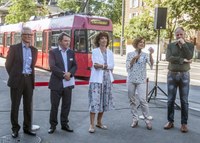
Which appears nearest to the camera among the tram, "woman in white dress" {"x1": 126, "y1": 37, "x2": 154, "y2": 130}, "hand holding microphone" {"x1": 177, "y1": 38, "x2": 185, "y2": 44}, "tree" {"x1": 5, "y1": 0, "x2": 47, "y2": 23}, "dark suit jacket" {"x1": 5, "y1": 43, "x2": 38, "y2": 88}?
"dark suit jacket" {"x1": 5, "y1": 43, "x2": 38, "y2": 88}

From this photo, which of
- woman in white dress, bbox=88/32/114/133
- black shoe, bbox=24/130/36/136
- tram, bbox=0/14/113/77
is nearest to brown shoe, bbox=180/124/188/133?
woman in white dress, bbox=88/32/114/133

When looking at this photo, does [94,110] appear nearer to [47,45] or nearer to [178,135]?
[178,135]

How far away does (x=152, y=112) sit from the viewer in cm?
847

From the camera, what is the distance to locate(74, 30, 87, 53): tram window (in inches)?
650

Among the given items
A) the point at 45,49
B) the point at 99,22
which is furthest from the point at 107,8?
the point at 99,22

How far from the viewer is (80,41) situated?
16547 mm

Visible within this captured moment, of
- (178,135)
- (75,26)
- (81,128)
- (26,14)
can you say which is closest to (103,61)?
(81,128)

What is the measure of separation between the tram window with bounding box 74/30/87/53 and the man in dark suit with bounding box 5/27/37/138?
10.5 meters

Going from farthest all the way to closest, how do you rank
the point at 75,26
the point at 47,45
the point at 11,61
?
the point at 47,45 < the point at 75,26 < the point at 11,61

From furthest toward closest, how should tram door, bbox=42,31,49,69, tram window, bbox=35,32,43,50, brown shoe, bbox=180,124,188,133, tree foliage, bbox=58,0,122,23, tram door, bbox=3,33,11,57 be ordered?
tree foliage, bbox=58,0,122,23, tram door, bbox=3,33,11,57, tram window, bbox=35,32,43,50, tram door, bbox=42,31,49,69, brown shoe, bbox=180,124,188,133

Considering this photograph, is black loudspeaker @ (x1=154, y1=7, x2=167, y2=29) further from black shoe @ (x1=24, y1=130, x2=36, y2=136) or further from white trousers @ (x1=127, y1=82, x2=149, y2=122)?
black shoe @ (x1=24, y1=130, x2=36, y2=136)

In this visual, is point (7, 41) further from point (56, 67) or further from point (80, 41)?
point (56, 67)

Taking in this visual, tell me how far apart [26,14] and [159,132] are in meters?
50.6

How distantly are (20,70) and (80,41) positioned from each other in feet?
35.5
